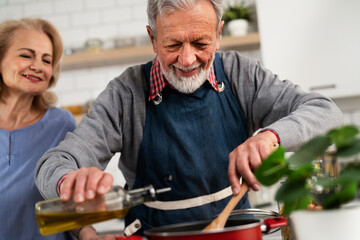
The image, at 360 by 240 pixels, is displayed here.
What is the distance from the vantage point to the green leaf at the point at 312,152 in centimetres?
61

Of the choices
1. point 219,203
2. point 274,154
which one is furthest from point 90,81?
point 274,154

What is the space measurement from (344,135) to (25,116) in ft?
4.99

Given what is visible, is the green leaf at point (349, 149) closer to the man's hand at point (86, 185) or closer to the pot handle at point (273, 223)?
the pot handle at point (273, 223)

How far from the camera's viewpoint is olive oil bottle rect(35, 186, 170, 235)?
0.82m

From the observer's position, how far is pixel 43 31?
181cm

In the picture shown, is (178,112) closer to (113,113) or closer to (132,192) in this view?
(113,113)

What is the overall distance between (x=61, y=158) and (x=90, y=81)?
2418 millimetres

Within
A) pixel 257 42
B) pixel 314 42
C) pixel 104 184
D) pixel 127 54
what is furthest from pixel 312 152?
pixel 127 54

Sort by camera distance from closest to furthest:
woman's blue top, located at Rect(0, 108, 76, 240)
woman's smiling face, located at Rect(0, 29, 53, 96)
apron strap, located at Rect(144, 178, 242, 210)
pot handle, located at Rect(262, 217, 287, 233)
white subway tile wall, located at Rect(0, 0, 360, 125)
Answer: pot handle, located at Rect(262, 217, 287, 233) < apron strap, located at Rect(144, 178, 242, 210) < woman's blue top, located at Rect(0, 108, 76, 240) < woman's smiling face, located at Rect(0, 29, 53, 96) < white subway tile wall, located at Rect(0, 0, 360, 125)

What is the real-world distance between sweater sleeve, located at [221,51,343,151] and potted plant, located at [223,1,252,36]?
5.52 feet

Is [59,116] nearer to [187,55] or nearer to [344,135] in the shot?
[187,55]

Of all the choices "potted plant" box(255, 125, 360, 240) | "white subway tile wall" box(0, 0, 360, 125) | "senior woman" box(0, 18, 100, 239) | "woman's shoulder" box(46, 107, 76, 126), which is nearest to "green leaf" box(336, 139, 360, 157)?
"potted plant" box(255, 125, 360, 240)

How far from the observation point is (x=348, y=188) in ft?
1.87

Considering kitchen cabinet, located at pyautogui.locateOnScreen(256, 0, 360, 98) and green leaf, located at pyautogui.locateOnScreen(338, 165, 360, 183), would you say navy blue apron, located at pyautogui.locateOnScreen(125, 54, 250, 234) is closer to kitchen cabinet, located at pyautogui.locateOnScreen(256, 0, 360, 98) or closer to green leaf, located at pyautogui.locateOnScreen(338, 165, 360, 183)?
green leaf, located at pyautogui.locateOnScreen(338, 165, 360, 183)
